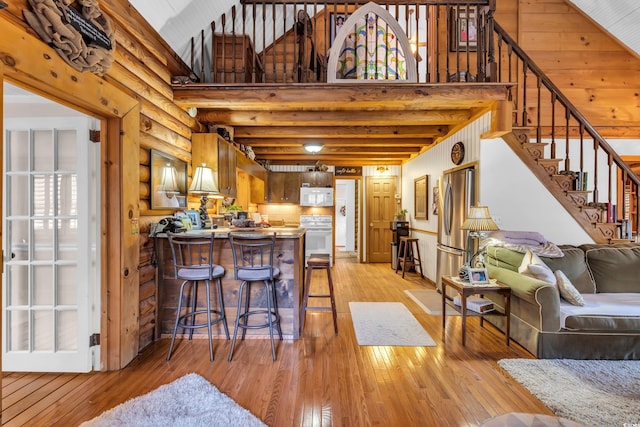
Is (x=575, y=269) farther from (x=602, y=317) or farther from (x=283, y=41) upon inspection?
(x=283, y=41)

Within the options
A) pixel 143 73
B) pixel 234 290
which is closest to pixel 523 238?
pixel 234 290

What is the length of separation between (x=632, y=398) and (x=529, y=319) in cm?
80

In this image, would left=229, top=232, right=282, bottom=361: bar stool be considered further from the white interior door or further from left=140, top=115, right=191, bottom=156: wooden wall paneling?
left=140, top=115, right=191, bottom=156: wooden wall paneling

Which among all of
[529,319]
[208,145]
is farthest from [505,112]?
[208,145]

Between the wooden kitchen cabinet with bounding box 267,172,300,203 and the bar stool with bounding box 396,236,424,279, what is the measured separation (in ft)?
8.66

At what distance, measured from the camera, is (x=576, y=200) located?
369 centimetres

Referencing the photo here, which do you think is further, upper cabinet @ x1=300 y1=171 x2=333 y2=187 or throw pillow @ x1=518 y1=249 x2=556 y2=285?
upper cabinet @ x1=300 y1=171 x2=333 y2=187

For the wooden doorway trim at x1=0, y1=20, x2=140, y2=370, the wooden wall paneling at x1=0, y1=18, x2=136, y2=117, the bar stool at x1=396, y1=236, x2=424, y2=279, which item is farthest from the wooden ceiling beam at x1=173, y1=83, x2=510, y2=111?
the bar stool at x1=396, y1=236, x2=424, y2=279

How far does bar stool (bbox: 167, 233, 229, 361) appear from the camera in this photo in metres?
2.72

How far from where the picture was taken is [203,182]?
11.0ft

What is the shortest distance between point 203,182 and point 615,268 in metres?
4.43

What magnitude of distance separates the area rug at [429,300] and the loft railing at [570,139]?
2.21 meters

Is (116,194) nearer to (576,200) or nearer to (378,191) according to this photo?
(576,200)

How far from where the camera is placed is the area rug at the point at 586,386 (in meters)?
1.90
